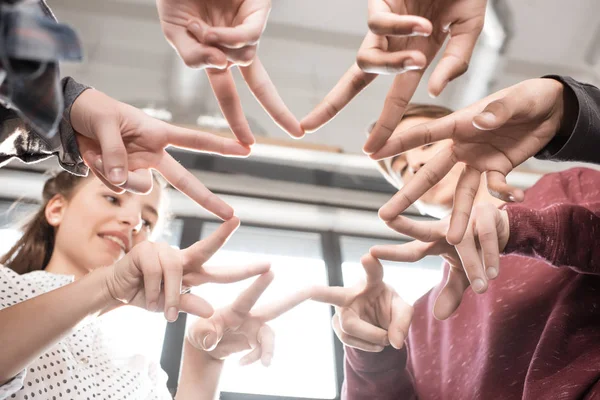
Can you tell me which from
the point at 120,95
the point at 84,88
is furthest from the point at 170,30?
the point at 120,95

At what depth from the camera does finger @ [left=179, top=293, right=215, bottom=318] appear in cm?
87

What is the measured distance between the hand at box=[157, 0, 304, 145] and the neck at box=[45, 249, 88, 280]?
71cm

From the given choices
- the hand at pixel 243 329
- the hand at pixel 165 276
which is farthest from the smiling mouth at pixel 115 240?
the hand at pixel 165 276

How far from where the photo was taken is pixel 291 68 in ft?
7.17

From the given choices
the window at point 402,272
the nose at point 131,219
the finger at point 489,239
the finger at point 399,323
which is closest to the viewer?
the finger at point 489,239

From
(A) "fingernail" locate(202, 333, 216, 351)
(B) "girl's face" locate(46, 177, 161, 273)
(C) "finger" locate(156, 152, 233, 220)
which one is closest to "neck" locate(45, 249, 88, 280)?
(B) "girl's face" locate(46, 177, 161, 273)

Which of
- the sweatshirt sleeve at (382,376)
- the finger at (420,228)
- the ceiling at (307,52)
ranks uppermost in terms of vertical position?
the ceiling at (307,52)

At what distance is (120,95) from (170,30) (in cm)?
164

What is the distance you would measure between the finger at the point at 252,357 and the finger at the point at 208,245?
0.25 m

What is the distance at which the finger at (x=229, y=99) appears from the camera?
85 cm

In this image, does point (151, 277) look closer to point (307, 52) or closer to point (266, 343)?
point (266, 343)

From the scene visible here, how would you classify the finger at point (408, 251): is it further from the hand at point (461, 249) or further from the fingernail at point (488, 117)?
the fingernail at point (488, 117)

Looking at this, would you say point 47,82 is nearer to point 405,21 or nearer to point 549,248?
point 405,21

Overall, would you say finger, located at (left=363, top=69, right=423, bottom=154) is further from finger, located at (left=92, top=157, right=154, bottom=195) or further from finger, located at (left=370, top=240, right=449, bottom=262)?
finger, located at (left=92, top=157, right=154, bottom=195)
